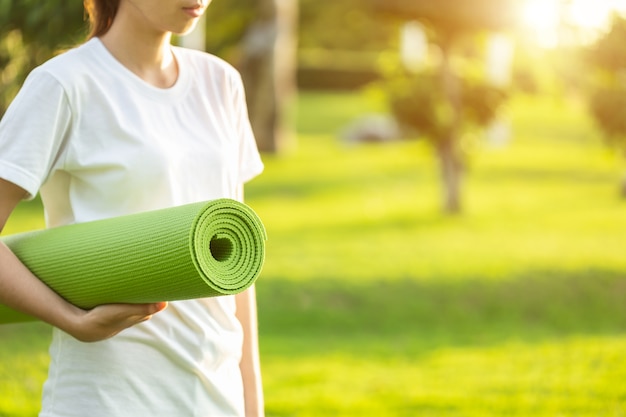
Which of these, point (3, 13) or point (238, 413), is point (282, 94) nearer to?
point (3, 13)

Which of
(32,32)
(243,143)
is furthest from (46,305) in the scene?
(32,32)

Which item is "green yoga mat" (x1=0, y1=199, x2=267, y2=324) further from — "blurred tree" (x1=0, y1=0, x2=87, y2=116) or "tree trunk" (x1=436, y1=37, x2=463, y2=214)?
"tree trunk" (x1=436, y1=37, x2=463, y2=214)

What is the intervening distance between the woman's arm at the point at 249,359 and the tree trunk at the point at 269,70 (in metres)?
17.7

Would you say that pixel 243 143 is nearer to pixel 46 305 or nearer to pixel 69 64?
pixel 69 64

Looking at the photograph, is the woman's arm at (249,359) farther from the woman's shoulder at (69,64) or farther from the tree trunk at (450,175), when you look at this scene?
the tree trunk at (450,175)

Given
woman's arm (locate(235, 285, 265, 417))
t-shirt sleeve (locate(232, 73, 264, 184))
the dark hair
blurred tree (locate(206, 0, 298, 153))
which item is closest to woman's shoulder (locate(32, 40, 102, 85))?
the dark hair

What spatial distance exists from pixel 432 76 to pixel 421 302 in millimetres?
5933

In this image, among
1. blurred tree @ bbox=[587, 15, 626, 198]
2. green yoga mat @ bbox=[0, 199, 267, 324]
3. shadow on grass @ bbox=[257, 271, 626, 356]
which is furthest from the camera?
blurred tree @ bbox=[587, 15, 626, 198]

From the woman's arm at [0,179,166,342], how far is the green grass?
3.65 meters

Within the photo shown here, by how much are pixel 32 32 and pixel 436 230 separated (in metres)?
8.97

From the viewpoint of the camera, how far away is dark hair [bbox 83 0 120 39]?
219 centimetres

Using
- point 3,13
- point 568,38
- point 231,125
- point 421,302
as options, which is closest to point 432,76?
point 568,38

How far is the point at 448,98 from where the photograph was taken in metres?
14.2

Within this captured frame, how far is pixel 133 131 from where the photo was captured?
6.67 ft
